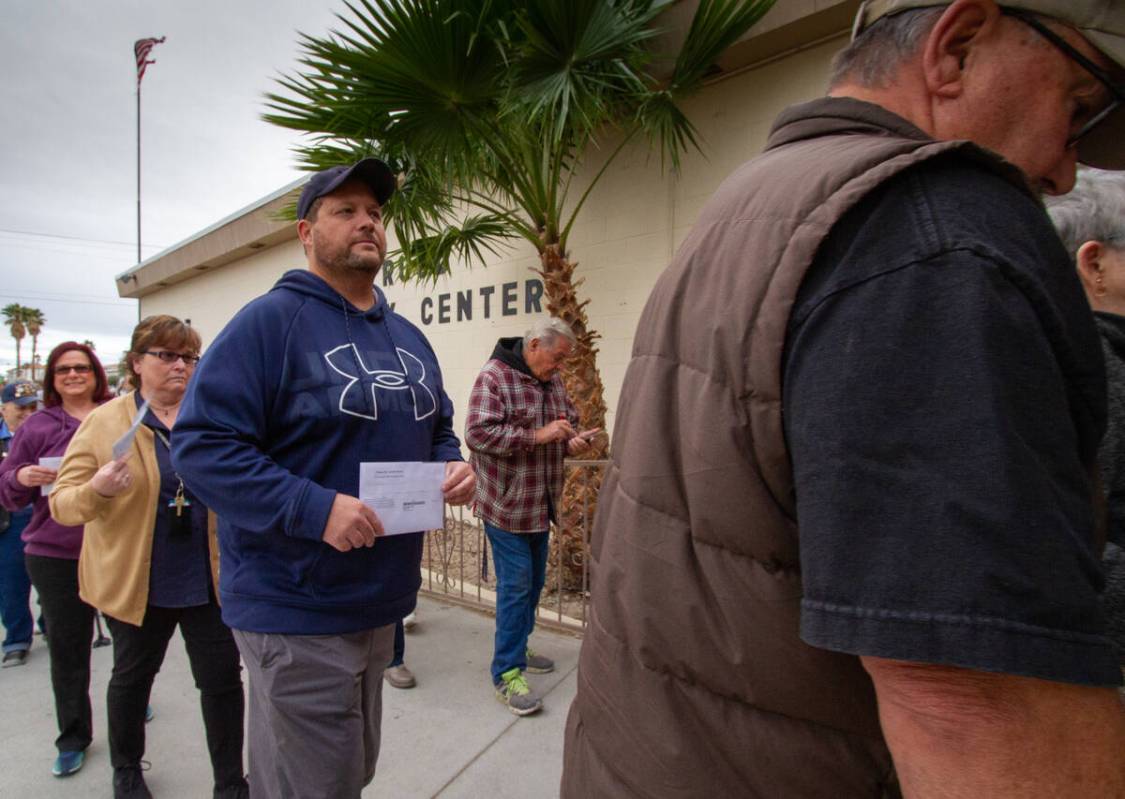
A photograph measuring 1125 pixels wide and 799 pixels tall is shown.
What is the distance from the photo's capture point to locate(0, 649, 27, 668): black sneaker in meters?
3.90

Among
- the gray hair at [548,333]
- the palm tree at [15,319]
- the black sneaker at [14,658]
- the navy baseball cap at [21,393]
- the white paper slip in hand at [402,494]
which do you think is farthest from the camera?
the palm tree at [15,319]

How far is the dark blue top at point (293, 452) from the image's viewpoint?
1591mm

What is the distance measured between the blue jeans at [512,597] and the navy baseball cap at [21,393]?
12.5 ft

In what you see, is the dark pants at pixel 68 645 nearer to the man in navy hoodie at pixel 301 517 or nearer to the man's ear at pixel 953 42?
the man in navy hoodie at pixel 301 517

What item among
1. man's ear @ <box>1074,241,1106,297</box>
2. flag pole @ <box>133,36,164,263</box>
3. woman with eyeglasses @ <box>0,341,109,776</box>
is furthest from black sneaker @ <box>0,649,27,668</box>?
flag pole @ <box>133,36,164,263</box>

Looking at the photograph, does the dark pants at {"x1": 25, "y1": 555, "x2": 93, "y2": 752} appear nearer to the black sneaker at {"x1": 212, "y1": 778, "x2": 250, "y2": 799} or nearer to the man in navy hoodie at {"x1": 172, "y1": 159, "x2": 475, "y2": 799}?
the black sneaker at {"x1": 212, "y1": 778, "x2": 250, "y2": 799}

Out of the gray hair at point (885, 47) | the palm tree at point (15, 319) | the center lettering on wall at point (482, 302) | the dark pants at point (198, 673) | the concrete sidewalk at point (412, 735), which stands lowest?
the concrete sidewalk at point (412, 735)

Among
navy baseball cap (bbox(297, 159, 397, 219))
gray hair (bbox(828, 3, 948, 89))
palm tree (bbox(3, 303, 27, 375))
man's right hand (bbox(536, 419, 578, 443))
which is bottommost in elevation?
man's right hand (bbox(536, 419, 578, 443))

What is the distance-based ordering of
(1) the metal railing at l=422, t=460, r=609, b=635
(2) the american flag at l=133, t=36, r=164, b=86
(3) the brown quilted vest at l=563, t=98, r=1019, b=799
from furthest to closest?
(2) the american flag at l=133, t=36, r=164, b=86 < (1) the metal railing at l=422, t=460, r=609, b=635 < (3) the brown quilted vest at l=563, t=98, r=1019, b=799

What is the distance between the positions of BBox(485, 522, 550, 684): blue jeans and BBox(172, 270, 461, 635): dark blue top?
1.41 m

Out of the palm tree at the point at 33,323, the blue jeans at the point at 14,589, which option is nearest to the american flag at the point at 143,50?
the blue jeans at the point at 14,589

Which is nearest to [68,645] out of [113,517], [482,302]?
[113,517]

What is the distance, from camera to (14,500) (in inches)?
123

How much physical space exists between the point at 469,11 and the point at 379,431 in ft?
10.3
